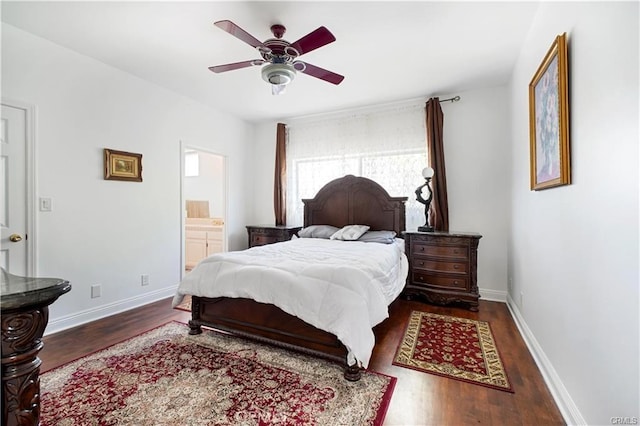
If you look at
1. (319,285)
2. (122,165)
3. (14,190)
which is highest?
(122,165)

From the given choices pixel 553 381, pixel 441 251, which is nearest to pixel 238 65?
pixel 441 251

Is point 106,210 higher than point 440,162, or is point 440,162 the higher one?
point 440,162

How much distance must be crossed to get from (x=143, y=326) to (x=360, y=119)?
3810 mm

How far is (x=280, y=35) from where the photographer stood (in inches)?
95.0

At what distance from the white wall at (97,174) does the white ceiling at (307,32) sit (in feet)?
0.71

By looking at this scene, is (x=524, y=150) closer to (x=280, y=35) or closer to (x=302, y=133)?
(x=280, y=35)

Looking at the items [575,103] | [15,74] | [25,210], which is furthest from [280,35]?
[25,210]

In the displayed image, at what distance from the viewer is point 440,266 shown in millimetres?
3424

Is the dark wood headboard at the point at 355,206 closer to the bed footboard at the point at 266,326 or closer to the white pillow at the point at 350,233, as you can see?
the white pillow at the point at 350,233

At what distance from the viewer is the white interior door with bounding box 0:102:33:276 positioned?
7.86 ft

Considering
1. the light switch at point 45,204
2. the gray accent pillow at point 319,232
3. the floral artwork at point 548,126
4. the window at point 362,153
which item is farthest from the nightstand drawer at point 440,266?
the light switch at point 45,204

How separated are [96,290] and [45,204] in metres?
0.98

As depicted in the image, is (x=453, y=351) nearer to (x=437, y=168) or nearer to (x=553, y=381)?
(x=553, y=381)

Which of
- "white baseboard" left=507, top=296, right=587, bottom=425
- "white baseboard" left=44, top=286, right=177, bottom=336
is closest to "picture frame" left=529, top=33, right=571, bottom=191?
"white baseboard" left=507, top=296, right=587, bottom=425
